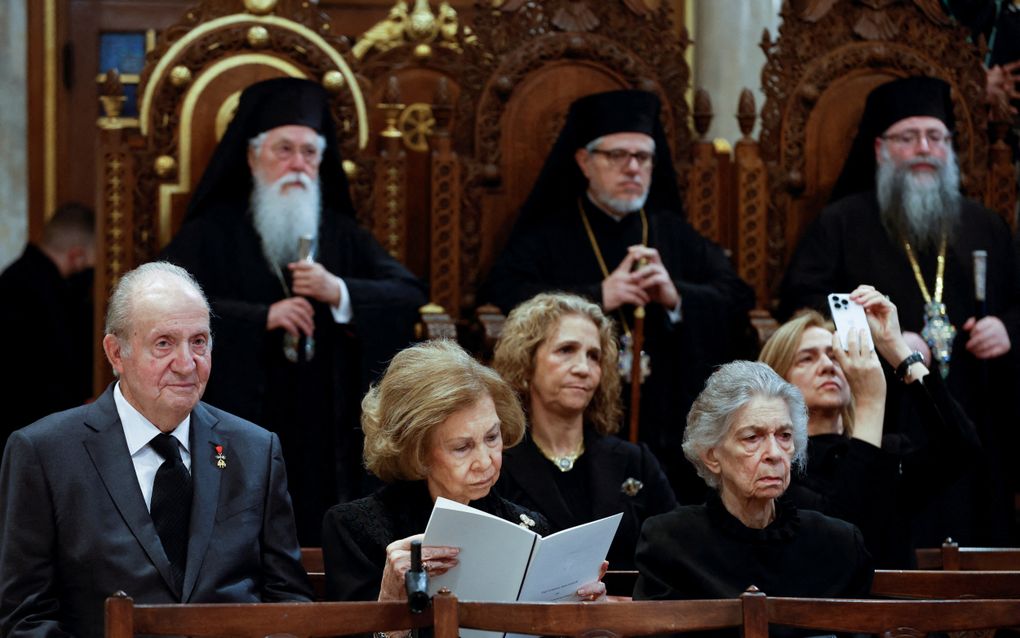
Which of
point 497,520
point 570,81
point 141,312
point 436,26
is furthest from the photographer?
point 436,26

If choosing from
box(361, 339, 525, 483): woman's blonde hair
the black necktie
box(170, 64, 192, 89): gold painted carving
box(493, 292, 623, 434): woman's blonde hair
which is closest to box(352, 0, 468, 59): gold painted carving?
box(170, 64, 192, 89): gold painted carving

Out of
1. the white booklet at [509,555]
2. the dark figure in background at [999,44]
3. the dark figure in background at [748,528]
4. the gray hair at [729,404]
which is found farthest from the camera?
the dark figure in background at [999,44]

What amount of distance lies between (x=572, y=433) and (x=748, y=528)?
111cm

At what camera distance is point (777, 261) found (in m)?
7.79

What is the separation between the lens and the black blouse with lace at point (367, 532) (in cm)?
448

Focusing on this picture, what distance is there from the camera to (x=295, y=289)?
22.4ft

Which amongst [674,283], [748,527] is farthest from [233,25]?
[748,527]

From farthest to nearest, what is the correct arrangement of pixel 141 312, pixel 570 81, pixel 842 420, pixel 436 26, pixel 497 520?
1. pixel 436 26
2. pixel 570 81
3. pixel 842 420
4. pixel 141 312
5. pixel 497 520

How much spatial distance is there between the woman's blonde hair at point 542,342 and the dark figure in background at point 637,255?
1.13m

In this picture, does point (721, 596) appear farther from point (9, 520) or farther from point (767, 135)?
point (767, 135)

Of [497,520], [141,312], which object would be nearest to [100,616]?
[141,312]

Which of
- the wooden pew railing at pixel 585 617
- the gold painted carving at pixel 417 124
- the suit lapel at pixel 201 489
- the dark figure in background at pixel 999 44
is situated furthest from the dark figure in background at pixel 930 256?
the suit lapel at pixel 201 489

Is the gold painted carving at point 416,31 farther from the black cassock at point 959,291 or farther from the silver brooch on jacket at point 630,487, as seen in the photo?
the silver brooch on jacket at point 630,487

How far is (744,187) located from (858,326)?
99.7 inches
